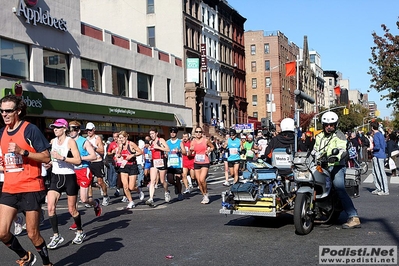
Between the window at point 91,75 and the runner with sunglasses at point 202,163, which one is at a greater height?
the window at point 91,75

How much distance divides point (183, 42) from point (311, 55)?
81.3 m

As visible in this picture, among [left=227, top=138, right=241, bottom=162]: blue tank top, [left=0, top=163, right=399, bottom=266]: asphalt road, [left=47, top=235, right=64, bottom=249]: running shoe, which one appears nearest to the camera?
[left=0, top=163, right=399, bottom=266]: asphalt road

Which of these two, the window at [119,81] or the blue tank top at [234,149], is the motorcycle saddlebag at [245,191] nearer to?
the blue tank top at [234,149]

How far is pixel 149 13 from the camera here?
4884 cm

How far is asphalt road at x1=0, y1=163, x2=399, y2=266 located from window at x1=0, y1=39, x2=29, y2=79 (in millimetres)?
15475

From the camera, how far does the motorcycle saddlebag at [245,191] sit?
9.09m

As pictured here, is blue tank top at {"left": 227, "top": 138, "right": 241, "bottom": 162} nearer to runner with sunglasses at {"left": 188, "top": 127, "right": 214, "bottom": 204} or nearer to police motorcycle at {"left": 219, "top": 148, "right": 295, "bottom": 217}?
runner with sunglasses at {"left": 188, "top": 127, "right": 214, "bottom": 204}

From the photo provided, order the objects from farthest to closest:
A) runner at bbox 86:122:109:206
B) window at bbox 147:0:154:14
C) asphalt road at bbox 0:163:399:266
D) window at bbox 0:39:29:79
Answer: window at bbox 147:0:154:14, window at bbox 0:39:29:79, runner at bbox 86:122:109:206, asphalt road at bbox 0:163:399:266

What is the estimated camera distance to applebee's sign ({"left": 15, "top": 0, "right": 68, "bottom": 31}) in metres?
26.5

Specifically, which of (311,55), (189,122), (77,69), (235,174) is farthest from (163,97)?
(311,55)

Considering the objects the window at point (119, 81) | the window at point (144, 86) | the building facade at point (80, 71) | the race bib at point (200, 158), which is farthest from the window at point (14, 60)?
the race bib at point (200, 158)

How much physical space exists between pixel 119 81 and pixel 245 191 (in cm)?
2862

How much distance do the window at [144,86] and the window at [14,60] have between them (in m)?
12.7

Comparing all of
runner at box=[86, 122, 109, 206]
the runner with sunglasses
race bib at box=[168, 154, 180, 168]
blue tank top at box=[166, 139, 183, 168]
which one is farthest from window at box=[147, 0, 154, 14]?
the runner with sunglasses
